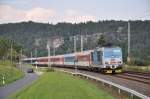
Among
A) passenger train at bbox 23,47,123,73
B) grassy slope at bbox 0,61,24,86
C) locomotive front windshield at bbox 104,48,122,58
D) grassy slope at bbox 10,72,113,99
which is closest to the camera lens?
grassy slope at bbox 10,72,113,99

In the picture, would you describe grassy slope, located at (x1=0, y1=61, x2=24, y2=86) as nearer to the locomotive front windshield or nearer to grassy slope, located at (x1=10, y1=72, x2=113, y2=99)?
the locomotive front windshield

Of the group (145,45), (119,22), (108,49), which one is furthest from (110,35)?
(108,49)

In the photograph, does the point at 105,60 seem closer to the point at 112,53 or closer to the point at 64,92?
the point at 112,53

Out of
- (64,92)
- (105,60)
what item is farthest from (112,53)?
(64,92)

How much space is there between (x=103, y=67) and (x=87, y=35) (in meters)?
132

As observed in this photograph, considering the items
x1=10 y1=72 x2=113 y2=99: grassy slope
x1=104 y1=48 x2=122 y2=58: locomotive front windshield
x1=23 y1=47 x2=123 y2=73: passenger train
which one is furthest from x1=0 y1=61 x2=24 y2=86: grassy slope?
x1=10 y1=72 x2=113 y2=99: grassy slope

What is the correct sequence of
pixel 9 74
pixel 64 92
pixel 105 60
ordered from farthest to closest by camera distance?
pixel 9 74
pixel 105 60
pixel 64 92

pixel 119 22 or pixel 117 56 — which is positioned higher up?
pixel 119 22

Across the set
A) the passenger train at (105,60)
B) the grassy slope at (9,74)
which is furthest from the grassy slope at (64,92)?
the grassy slope at (9,74)

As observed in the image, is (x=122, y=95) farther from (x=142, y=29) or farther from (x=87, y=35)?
(x=87, y=35)

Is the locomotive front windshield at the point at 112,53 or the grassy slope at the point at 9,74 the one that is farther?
the grassy slope at the point at 9,74

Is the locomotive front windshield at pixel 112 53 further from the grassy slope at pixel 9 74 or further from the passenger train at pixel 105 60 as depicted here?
the grassy slope at pixel 9 74

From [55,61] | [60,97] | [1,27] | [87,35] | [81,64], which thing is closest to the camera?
[60,97]

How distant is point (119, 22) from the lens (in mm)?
173375
